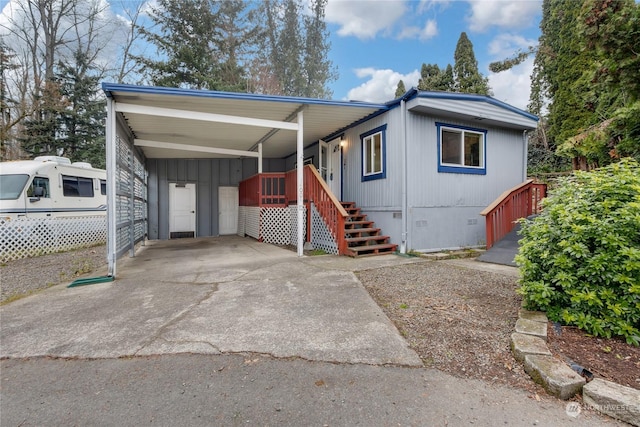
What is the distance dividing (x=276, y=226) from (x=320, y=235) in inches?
81.2

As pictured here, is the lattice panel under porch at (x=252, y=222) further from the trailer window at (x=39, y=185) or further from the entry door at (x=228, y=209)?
the trailer window at (x=39, y=185)

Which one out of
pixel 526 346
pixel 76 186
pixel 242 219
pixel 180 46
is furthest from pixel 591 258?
pixel 180 46

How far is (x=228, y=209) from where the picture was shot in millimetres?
11820

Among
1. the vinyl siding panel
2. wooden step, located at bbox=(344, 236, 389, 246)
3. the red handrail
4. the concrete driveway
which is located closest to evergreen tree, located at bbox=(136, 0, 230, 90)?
the vinyl siding panel

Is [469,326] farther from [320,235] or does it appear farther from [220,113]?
[220,113]

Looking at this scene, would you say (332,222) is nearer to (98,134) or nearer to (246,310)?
(246,310)

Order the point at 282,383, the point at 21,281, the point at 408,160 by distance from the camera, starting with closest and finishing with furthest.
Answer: the point at 282,383 → the point at 21,281 → the point at 408,160

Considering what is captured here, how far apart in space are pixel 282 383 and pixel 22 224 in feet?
27.8

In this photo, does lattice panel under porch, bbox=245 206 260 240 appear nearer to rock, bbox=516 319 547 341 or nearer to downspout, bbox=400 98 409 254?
downspout, bbox=400 98 409 254

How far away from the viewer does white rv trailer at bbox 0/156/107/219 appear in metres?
7.66

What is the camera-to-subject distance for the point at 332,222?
21.5ft

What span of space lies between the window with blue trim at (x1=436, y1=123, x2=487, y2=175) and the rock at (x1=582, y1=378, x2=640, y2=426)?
5.53 meters

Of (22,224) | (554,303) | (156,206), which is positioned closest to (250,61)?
(156,206)

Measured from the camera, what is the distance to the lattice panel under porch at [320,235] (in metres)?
6.64
